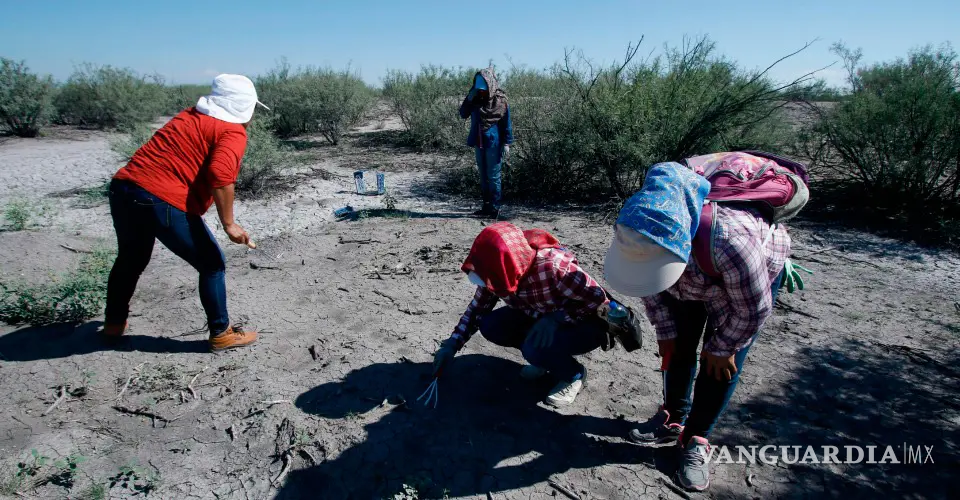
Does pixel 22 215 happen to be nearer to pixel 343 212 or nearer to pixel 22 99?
pixel 343 212

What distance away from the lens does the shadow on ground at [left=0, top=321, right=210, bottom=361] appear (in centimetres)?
323

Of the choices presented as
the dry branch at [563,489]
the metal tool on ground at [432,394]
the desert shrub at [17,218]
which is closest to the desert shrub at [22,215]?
the desert shrub at [17,218]

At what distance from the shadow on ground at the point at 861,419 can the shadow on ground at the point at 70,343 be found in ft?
10.3

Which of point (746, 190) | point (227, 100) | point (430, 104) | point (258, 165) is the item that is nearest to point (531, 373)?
point (746, 190)

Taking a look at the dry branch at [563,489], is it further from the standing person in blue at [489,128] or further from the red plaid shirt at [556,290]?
the standing person in blue at [489,128]

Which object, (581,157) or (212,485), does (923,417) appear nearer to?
(212,485)

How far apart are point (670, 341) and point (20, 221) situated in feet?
20.3

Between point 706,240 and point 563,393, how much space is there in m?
1.30

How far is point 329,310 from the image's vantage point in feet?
12.6

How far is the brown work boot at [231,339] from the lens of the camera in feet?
10.6

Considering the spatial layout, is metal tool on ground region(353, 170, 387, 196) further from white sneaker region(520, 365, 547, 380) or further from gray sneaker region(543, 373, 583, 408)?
gray sneaker region(543, 373, 583, 408)

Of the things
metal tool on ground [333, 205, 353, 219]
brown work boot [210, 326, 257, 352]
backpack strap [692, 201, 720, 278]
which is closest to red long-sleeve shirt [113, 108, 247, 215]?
brown work boot [210, 326, 257, 352]

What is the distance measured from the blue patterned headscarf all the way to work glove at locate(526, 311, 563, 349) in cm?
86

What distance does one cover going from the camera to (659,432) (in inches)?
96.7
